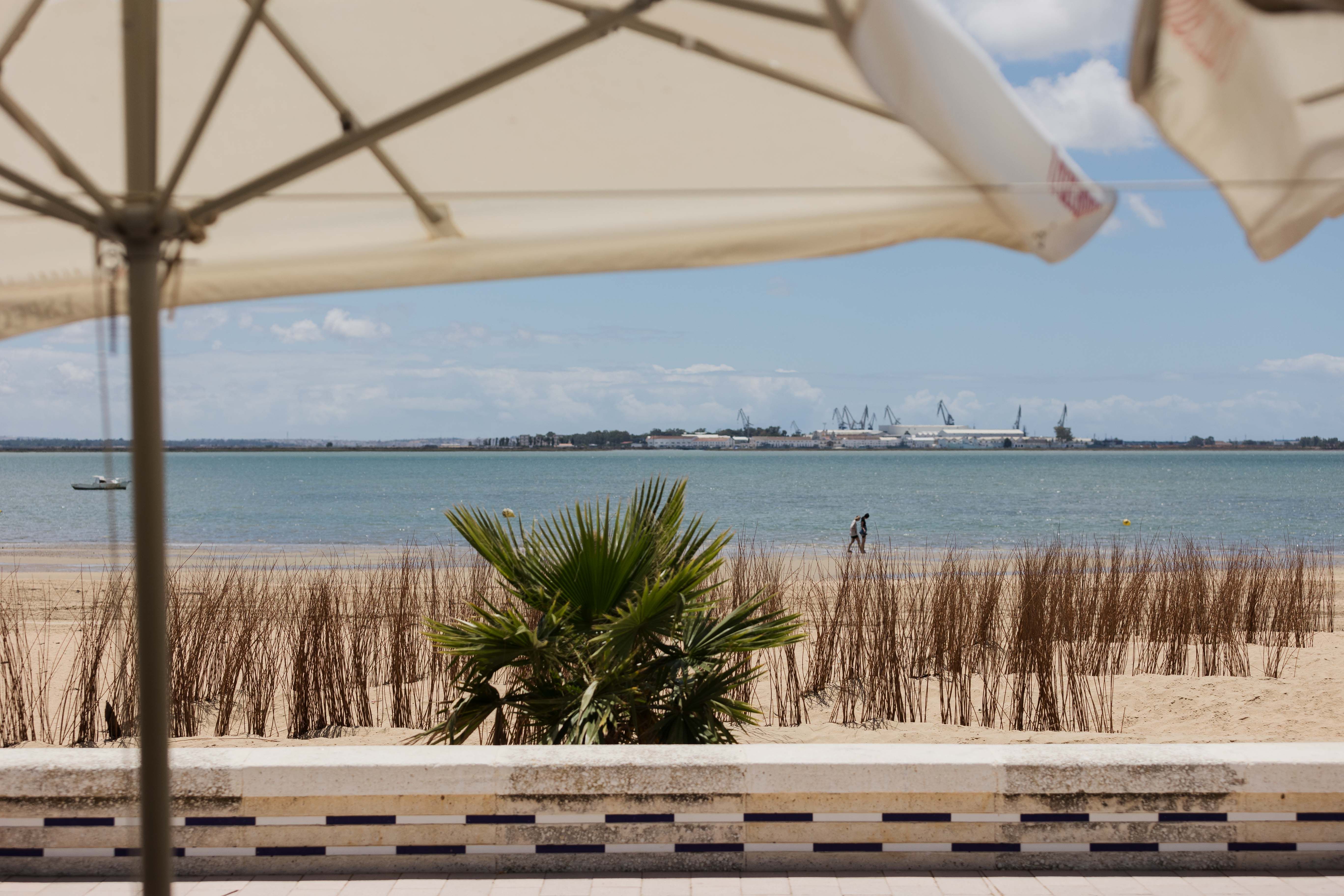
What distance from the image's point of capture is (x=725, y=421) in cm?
5666

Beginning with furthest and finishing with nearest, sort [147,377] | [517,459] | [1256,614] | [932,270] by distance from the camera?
[517,459]
[932,270]
[1256,614]
[147,377]

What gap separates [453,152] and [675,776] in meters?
1.55

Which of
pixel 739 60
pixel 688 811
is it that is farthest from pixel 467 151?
pixel 688 811

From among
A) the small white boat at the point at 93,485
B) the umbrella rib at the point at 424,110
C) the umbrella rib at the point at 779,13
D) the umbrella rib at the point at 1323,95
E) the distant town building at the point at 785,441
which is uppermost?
the distant town building at the point at 785,441

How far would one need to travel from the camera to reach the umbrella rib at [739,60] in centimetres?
160

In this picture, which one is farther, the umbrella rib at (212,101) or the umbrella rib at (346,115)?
the umbrella rib at (346,115)

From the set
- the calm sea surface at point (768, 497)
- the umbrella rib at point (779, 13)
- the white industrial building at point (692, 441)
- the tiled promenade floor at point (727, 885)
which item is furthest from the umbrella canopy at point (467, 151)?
the white industrial building at point (692, 441)

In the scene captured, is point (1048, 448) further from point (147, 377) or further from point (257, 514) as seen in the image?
point (147, 377)

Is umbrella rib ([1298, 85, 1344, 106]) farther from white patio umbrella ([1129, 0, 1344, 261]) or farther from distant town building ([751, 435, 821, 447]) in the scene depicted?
distant town building ([751, 435, 821, 447])

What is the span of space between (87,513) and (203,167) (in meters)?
33.4

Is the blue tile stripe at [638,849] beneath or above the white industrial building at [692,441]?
beneath

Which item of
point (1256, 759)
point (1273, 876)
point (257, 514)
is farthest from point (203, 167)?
point (257, 514)

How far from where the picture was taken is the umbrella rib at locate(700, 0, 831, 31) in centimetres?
145

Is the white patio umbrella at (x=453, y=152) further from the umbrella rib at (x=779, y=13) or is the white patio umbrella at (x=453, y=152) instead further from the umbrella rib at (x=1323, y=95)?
the umbrella rib at (x=1323, y=95)
